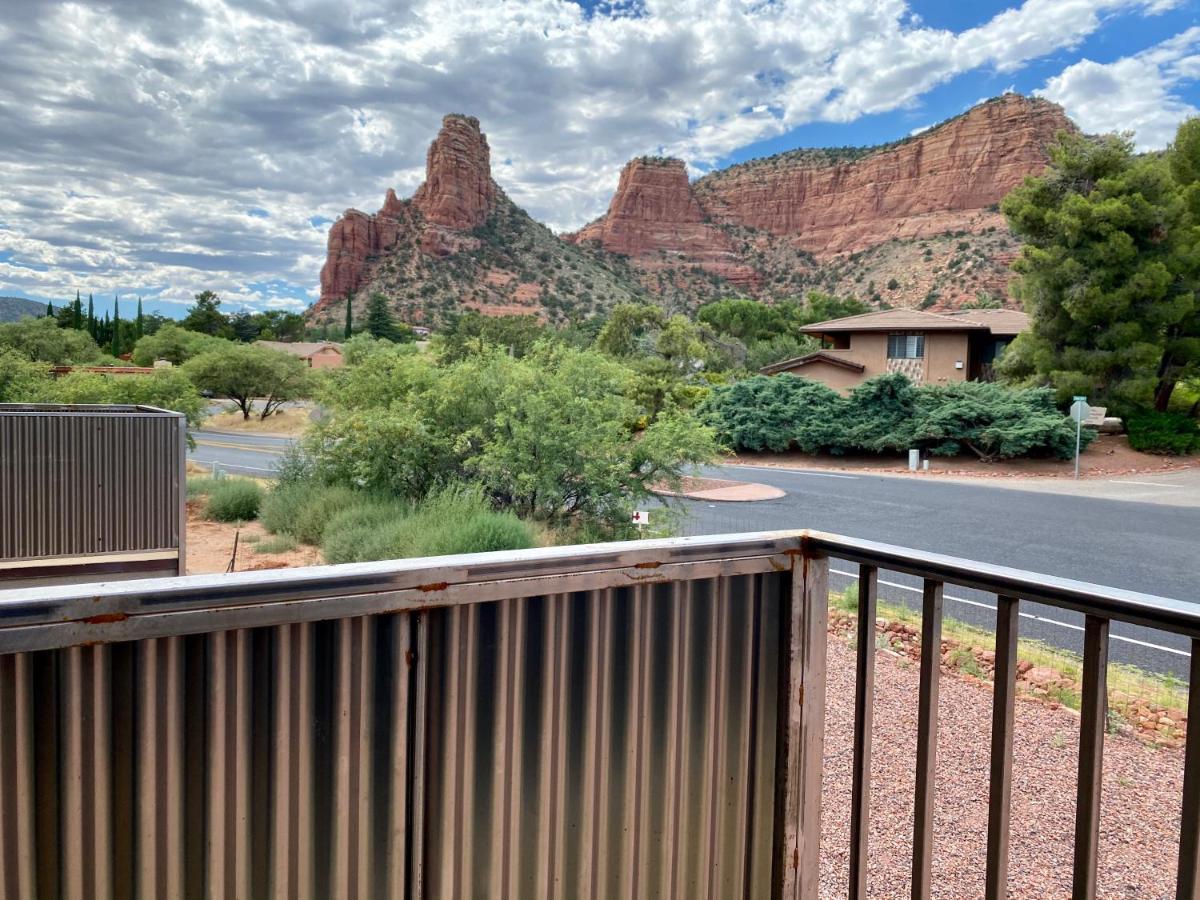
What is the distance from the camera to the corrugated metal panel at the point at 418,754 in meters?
1.30

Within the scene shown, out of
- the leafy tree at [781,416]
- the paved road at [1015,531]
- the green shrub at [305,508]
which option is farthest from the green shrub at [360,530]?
the leafy tree at [781,416]

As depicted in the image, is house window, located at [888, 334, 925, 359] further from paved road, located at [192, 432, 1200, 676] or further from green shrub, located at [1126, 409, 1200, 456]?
paved road, located at [192, 432, 1200, 676]

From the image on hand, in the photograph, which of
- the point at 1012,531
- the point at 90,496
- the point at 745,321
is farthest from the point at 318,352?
the point at 90,496

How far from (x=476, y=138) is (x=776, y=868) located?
393ft

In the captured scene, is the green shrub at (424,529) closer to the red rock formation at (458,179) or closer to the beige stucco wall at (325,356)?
the beige stucco wall at (325,356)

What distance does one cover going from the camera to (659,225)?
121m

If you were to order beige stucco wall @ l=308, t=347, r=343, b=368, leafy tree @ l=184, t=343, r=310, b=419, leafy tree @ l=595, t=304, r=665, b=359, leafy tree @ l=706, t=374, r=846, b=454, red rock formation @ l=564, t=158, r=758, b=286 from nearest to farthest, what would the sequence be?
leafy tree @ l=706, t=374, r=846, b=454
leafy tree @ l=184, t=343, r=310, b=419
leafy tree @ l=595, t=304, r=665, b=359
beige stucco wall @ l=308, t=347, r=343, b=368
red rock formation @ l=564, t=158, r=758, b=286

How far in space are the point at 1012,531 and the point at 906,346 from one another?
24069 mm

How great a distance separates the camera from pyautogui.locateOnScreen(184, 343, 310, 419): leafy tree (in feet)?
136

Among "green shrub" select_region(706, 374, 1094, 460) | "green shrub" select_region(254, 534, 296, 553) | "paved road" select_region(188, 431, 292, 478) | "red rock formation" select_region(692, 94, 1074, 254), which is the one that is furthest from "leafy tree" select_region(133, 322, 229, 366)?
"red rock formation" select_region(692, 94, 1074, 254)

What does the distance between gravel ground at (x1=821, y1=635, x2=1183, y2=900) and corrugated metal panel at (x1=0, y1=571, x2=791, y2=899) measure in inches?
82.5

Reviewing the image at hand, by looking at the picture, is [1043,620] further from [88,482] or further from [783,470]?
[783,470]

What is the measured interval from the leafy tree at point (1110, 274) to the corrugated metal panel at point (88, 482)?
2672cm

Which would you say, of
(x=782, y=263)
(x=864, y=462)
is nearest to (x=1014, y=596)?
(x=864, y=462)
